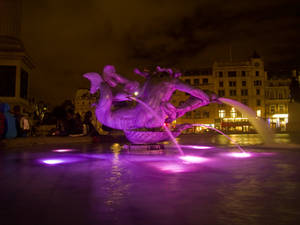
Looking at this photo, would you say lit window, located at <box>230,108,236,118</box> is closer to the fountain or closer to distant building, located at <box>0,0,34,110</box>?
distant building, located at <box>0,0,34,110</box>

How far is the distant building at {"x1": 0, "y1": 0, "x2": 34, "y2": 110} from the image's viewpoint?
22719 mm


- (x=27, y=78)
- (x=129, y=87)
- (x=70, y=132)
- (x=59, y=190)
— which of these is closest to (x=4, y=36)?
(x=27, y=78)

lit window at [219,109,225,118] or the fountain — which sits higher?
lit window at [219,109,225,118]

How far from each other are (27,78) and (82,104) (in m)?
70.6

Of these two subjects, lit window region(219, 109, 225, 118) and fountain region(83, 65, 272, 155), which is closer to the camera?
fountain region(83, 65, 272, 155)

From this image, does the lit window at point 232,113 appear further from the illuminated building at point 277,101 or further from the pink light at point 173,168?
the pink light at point 173,168

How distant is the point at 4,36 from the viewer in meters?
23.9

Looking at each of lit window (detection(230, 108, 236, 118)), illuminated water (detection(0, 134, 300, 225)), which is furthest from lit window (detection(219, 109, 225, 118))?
illuminated water (detection(0, 134, 300, 225))

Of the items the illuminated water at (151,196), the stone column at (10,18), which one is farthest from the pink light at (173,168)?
the stone column at (10,18)

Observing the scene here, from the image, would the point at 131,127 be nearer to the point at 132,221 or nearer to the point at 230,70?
the point at 132,221

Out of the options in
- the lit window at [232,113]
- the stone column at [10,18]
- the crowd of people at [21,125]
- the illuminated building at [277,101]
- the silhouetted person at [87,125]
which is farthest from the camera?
the illuminated building at [277,101]

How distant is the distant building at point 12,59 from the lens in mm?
22719

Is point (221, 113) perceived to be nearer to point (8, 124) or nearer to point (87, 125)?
point (87, 125)

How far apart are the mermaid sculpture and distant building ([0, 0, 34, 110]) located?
13825 millimetres
